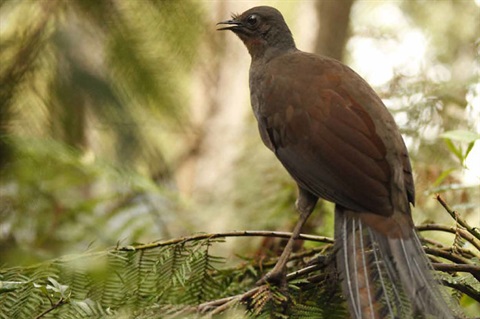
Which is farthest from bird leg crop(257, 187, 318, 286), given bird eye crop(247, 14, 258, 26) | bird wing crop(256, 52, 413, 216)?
bird eye crop(247, 14, 258, 26)

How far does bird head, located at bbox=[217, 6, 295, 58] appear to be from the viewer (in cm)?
330

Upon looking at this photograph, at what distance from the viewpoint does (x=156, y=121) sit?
11.7 ft

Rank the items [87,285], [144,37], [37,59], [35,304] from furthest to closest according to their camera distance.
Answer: [144,37] → [37,59] → [87,285] → [35,304]

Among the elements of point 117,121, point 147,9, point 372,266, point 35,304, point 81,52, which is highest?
point 147,9

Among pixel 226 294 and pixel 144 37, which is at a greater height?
pixel 144 37

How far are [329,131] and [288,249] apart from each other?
1.42 feet

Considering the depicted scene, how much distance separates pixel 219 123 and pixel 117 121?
522 cm

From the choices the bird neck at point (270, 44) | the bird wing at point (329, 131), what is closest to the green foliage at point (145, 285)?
the bird wing at point (329, 131)

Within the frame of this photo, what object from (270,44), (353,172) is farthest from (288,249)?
(270,44)

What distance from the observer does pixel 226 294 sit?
2430 mm

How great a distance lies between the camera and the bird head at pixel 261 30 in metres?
3.30

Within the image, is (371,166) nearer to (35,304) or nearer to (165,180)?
(35,304)

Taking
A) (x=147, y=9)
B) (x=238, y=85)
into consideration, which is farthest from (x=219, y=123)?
(x=147, y=9)

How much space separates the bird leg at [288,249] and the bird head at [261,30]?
0.77 m
